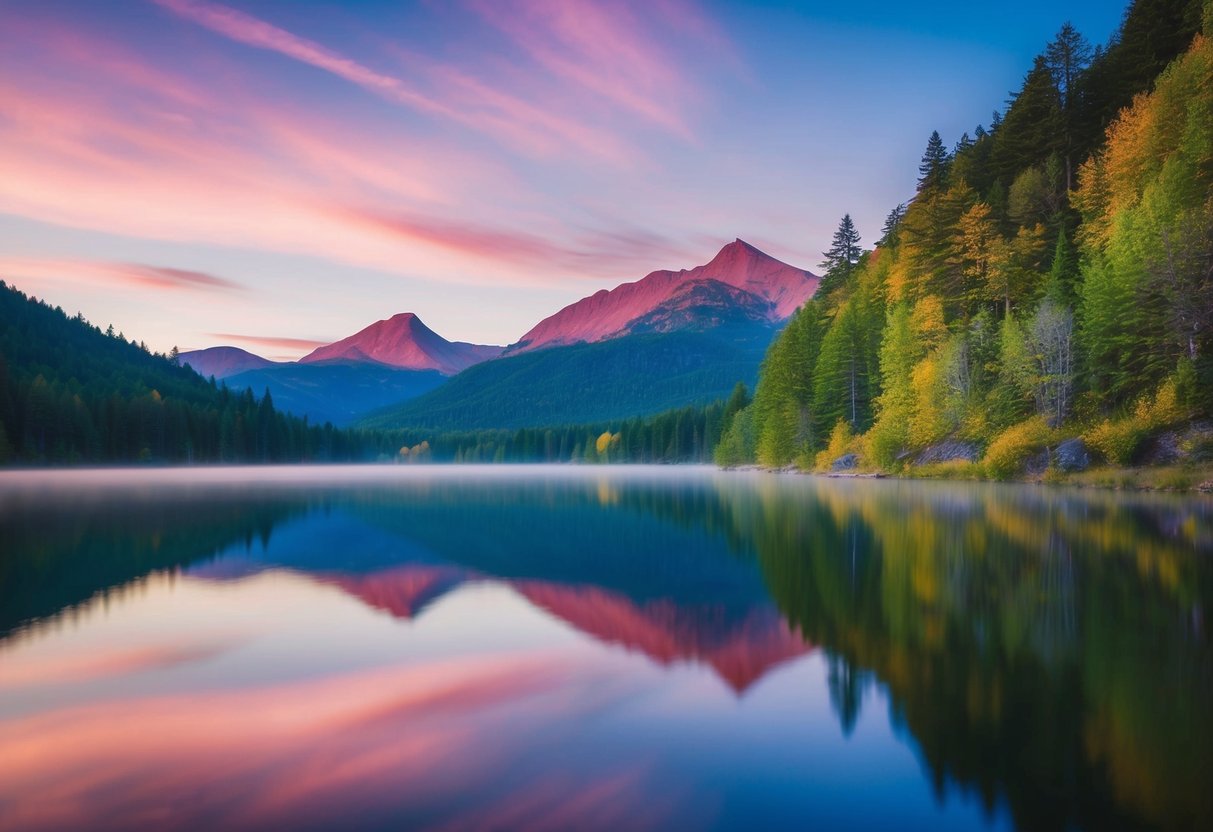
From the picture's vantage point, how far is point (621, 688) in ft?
35.6

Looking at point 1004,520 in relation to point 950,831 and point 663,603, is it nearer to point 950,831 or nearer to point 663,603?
point 663,603

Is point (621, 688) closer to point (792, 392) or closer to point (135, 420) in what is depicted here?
point (792, 392)

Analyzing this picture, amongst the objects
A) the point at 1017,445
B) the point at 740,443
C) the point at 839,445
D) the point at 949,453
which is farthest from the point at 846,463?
the point at 740,443

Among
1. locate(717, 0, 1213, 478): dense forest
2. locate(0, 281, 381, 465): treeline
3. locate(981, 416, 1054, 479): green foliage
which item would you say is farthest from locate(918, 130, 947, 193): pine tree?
locate(0, 281, 381, 465): treeline

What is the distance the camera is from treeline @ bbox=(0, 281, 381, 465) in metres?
124

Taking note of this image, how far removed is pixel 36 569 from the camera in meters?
20.0

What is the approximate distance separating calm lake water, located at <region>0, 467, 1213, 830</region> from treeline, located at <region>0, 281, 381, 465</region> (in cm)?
12636

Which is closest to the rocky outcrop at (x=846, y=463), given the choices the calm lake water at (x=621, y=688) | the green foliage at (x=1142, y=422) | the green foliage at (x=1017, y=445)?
the green foliage at (x=1017, y=445)

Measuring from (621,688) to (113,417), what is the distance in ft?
516

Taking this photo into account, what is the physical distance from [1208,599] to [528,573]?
1572 cm

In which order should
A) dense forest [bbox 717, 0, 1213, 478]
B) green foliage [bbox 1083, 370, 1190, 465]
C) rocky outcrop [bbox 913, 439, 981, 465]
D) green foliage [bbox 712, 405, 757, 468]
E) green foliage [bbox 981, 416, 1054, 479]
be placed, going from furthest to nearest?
1. green foliage [bbox 712, 405, 757, 468]
2. rocky outcrop [bbox 913, 439, 981, 465]
3. green foliage [bbox 981, 416, 1054, 479]
4. dense forest [bbox 717, 0, 1213, 478]
5. green foliage [bbox 1083, 370, 1190, 465]

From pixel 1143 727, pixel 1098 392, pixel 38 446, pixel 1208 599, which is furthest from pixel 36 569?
pixel 38 446

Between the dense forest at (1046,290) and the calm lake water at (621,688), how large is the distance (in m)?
31.0

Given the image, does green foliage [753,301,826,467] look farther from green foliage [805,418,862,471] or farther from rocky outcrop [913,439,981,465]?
rocky outcrop [913,439,981,465]
